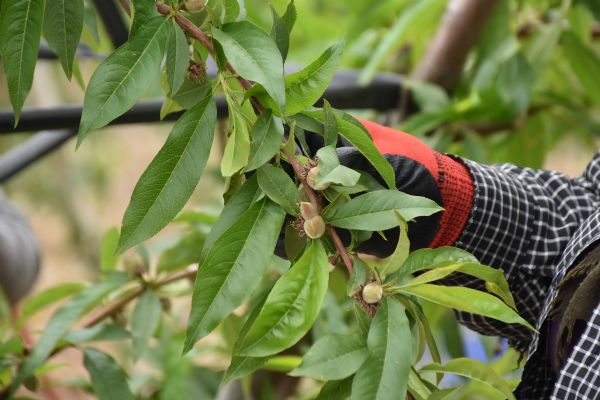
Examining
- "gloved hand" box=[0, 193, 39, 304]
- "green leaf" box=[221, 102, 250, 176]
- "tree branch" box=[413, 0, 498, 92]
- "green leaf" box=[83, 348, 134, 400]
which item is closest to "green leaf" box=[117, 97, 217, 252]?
"green leaf" box=[221, 102, 250, 176]

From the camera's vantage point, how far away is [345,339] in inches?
15.7

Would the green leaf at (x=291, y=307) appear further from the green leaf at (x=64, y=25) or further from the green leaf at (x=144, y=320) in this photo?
the green leaf at (x=144, y=320)

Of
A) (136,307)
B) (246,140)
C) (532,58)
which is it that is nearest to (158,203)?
(246,140)

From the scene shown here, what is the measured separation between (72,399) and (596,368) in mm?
802

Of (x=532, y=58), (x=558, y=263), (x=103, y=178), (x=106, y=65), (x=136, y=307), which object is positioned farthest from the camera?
(x=103, y=178)

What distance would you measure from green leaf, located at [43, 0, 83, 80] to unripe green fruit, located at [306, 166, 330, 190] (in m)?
0.12

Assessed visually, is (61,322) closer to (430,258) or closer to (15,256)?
(15,256)

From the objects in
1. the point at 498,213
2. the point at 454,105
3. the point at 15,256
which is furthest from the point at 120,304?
the point at 454,105

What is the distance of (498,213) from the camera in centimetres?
52

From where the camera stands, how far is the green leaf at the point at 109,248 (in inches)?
28.8

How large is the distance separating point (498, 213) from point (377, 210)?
16 centimetres

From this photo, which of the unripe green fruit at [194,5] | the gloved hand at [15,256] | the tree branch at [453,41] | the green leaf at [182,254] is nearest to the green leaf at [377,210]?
the unripe green fruit at [194,5]

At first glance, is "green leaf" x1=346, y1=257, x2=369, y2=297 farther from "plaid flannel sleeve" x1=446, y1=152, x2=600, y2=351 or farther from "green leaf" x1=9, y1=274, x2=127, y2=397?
"green leaf" x1=9, y1=274, x2=127, y2=397

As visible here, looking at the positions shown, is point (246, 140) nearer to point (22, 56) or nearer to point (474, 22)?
point (22, 56)
